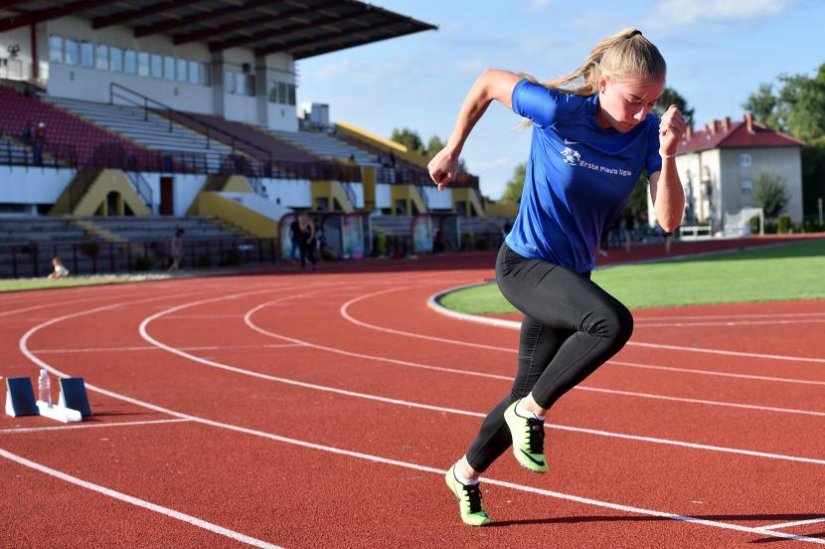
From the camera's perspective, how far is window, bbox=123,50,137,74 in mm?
55819

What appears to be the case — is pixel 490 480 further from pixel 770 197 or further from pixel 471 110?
pixel 770 197

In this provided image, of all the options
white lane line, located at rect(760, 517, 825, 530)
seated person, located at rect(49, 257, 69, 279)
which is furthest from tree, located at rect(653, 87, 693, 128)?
white lane line, located at rect(760, 517, 825, 530)

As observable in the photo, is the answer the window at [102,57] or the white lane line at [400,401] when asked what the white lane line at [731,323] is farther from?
the window at [102,57]

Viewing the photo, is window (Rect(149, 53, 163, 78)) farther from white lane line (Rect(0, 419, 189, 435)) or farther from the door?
white lane line (Rect(0, 419, 189, 435))

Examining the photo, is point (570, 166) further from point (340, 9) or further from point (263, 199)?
point (340, 9)

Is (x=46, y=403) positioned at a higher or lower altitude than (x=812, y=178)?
lower

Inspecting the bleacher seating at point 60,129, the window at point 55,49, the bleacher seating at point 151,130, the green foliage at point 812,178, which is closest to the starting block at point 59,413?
the bleacher seating at point 60,129

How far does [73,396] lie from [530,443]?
504 centimetres

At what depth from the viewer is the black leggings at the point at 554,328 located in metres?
4.17

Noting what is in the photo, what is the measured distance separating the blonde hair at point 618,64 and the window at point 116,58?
5362 cm

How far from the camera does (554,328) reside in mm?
4484

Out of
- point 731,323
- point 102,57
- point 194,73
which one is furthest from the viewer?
point 194,73

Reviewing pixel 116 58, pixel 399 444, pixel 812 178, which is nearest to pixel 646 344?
pixel 399 444

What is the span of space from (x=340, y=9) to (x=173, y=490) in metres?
54.0
